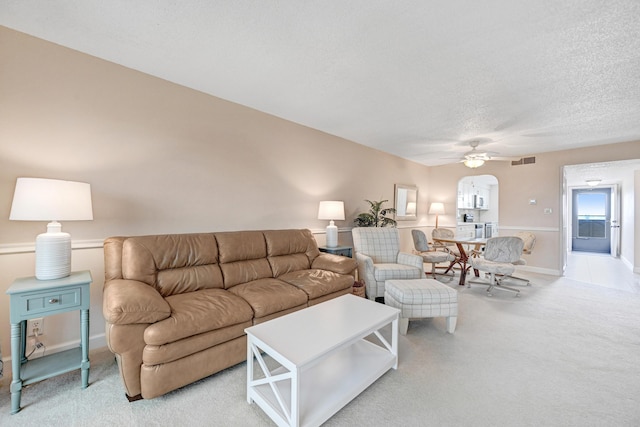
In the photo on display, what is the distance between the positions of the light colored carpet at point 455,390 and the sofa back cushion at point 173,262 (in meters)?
0.73

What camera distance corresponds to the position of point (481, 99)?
286cm

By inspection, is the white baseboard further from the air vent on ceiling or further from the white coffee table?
the white coffee table

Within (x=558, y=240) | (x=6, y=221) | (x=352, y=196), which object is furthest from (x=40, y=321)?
(x=558, y=240)

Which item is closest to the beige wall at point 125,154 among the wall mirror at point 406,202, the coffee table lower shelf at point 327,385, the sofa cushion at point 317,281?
the sofa cushion at point 317,281

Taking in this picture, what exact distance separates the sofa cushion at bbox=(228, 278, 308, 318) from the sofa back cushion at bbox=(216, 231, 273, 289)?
123mm

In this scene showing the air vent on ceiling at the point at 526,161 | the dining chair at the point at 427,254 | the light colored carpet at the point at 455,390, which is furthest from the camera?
the air vent on ceiling at the point at 526,161

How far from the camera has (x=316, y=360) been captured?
4.61 feet

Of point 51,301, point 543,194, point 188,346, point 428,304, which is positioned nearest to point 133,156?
point 51,301

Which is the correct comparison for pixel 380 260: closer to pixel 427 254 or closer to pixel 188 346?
pixel 427 254

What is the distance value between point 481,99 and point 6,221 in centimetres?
450

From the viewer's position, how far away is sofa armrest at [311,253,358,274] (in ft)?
10.0

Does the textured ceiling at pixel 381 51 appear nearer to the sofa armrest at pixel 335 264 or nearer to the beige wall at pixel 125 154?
the beige wall at pixel 125 154

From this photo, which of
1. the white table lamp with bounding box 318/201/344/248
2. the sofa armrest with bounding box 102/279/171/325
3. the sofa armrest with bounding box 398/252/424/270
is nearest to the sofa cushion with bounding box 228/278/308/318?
the sofa armrest with bounding box 102/279/171/325

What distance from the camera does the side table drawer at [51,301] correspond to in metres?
1.59
